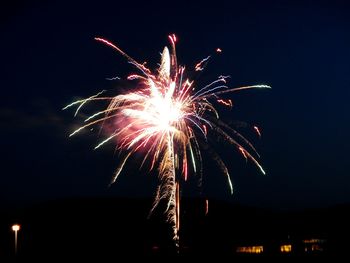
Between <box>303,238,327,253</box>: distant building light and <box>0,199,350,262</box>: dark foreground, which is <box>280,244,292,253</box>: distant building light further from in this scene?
<box>303,238,327,253</box>: distant building light

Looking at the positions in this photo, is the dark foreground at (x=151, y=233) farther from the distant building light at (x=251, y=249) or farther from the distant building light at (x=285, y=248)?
the distant building light at (x=285, y=248)

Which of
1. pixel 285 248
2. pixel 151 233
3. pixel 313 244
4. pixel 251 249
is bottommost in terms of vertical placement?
pixel 285 248

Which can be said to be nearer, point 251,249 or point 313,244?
point 251,249

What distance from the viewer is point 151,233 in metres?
51.6

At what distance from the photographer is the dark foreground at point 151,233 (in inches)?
1308

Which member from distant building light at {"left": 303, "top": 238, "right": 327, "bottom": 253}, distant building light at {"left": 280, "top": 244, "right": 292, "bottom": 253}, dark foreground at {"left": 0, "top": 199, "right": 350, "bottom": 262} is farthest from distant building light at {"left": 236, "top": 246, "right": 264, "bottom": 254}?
distant building light at {"left": 303, "top": 238, "right": 327, "bottom": 253}

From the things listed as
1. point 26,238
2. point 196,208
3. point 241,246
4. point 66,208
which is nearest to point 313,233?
point 241,246

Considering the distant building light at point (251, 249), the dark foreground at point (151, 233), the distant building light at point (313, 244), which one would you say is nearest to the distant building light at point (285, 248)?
the dark foreground at point (151, 233)

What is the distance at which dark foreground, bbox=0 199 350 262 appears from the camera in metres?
33.2

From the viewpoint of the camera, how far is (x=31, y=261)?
34.5 meters

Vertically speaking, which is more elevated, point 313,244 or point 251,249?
point 313,244

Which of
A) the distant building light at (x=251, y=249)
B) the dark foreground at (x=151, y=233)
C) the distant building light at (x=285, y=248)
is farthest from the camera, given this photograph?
the distant building light at (x=285, y=248)

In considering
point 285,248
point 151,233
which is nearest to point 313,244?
point 285,248

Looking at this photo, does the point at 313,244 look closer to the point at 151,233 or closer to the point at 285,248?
the point at 285,248
